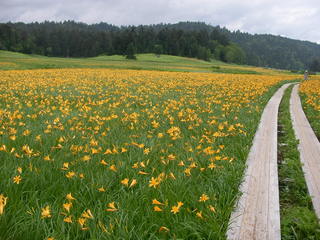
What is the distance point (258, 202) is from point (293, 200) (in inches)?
32.2

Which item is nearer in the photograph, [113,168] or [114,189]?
[114,189]

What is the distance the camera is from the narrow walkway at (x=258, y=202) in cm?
221

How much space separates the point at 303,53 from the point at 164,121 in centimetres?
19734

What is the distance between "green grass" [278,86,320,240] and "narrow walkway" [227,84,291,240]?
0.22 m

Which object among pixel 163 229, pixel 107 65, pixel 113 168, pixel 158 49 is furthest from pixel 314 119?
pixel 158 49

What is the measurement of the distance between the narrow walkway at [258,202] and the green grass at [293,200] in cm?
22

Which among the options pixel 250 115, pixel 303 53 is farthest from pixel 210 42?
pixel 250 115

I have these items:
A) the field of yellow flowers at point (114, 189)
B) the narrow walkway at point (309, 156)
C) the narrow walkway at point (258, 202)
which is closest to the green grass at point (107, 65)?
the field of yellow flowers at point (114, 189)

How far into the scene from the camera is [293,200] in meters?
3.20

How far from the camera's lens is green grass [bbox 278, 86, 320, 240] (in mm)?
2469

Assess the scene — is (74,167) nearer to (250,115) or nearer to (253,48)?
(250,115)

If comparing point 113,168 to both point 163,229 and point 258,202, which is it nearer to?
point 163,229

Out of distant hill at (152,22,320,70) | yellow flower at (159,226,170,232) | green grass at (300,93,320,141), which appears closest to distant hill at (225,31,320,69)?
distant hill at (152,22,320,70)

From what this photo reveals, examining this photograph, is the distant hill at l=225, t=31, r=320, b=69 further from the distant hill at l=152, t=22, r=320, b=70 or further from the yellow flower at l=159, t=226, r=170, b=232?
the yellow flower at l=159, t=226, r=170, b=232
